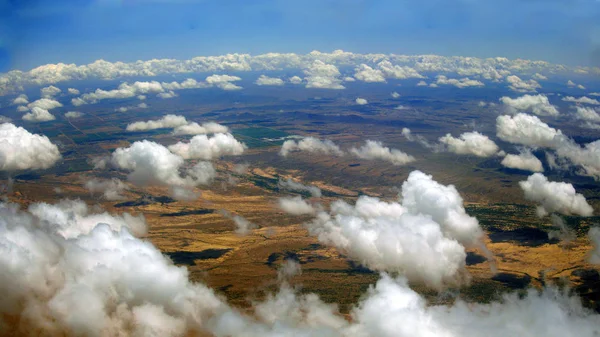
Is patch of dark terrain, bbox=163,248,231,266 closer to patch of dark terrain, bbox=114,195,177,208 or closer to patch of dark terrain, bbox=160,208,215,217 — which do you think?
patch of dark terrain, bbox=160,208,215,217

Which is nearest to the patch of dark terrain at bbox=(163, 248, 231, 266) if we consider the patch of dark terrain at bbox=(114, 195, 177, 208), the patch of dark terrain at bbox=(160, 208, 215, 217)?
the patch of dark terrain at bbox=(160, 208, 215, 217)

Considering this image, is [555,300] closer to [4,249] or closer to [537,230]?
[537,230]

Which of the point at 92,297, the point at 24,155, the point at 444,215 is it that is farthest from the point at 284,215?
the point at 24,155

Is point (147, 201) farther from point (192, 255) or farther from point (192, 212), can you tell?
point (192, 255)

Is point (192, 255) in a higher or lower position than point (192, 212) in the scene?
lower

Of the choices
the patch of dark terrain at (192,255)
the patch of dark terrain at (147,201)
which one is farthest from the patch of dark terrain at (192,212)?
the patch of dark terrain at (192,255)

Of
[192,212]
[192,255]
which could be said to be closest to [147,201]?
[192,212]

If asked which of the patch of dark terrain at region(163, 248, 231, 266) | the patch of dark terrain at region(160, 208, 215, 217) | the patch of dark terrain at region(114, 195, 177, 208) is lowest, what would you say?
the patch of dark terrain at region(163, 248, 231, 266)

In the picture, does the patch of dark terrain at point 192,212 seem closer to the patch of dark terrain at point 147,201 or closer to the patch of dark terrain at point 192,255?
the patch of dark terrain at point 147,201
